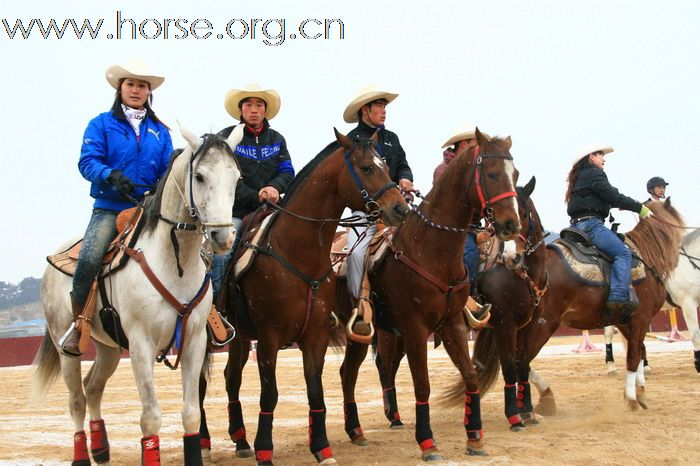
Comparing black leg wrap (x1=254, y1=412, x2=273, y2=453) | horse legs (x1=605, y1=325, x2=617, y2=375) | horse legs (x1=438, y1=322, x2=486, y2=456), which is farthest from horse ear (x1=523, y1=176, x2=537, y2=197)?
horse legs (x1=605, y1=325, x2=617, y2=375)

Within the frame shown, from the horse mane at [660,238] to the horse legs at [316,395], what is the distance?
649cm

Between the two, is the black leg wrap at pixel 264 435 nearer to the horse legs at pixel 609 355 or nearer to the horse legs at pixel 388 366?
the horse legs at pixel 388 366

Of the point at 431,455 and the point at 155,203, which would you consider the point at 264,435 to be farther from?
the point at 155,203

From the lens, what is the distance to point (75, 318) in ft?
23.1

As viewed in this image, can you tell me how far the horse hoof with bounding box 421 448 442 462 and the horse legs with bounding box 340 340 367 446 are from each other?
4.27 ft

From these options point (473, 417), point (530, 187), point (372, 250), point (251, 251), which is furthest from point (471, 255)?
point (251, 251)

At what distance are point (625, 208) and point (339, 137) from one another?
5.55 m

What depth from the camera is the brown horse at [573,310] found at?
31.7ft

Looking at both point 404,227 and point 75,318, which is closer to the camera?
point 75,318

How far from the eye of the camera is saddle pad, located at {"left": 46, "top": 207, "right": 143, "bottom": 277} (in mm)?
6711

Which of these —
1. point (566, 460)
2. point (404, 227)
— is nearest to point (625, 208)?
point (404, 227)

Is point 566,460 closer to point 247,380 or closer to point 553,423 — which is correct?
point 553,423

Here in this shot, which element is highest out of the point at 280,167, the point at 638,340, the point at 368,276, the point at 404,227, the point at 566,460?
the point at 280,167

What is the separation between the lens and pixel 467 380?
308 inches
